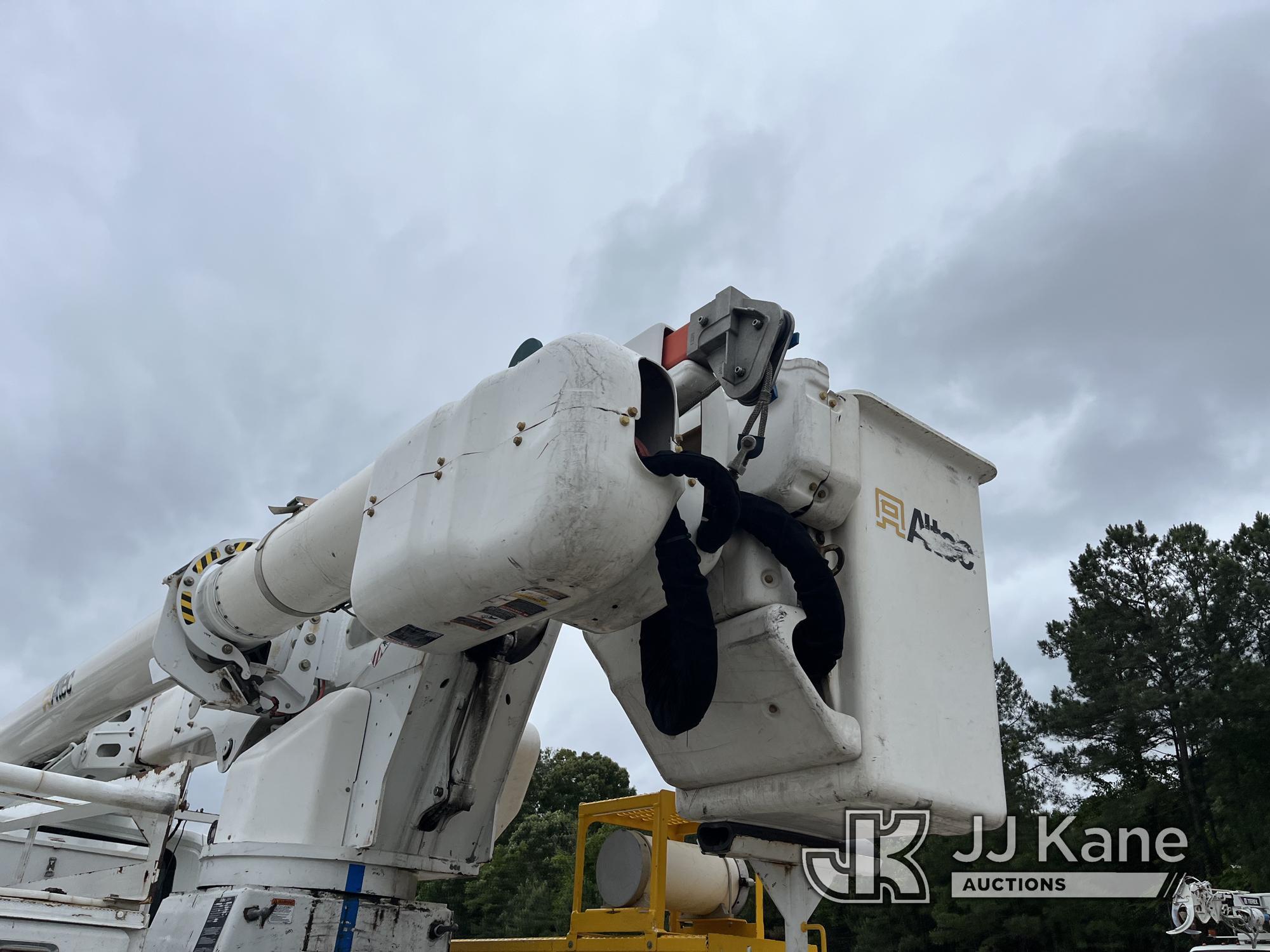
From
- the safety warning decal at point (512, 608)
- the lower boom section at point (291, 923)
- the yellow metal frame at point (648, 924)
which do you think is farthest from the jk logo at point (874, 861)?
the lower boom section at point (291, 923)

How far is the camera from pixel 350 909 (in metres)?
4.14

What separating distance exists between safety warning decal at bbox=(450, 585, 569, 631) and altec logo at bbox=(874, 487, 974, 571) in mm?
1167

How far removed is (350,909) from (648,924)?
1.99m

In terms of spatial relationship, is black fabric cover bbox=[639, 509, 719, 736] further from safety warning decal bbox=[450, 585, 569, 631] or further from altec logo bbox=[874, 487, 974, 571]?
altec logo bbox=[874, 487, 974, 571]

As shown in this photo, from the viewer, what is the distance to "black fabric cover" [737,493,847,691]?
3.31 meters

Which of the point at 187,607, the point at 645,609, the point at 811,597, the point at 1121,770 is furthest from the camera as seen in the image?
the point at 1121,770

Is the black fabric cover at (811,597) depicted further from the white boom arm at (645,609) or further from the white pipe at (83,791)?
the white pipe at (83,791)

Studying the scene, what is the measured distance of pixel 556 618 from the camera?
3.52 m

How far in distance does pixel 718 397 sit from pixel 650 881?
3151mm

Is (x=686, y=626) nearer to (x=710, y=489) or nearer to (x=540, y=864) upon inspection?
(x=710, y=489)

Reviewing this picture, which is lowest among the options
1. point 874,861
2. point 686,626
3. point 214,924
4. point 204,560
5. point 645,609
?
point 214,924

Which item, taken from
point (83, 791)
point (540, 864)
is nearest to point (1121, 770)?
point (540, 864)

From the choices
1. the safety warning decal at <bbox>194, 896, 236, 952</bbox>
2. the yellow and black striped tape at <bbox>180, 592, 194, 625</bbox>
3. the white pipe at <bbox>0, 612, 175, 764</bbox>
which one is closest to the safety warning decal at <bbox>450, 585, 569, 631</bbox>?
the safety warning decal at <bbox>194, 896, 236, 952</bbox>

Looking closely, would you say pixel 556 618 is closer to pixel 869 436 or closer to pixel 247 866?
pixel 869 436
